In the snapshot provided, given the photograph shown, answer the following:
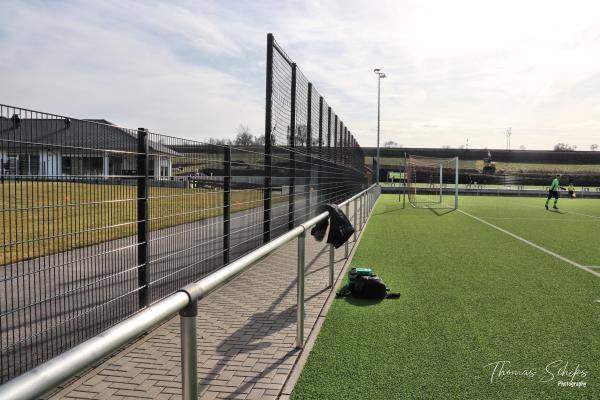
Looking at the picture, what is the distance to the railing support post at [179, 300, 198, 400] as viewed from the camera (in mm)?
1809

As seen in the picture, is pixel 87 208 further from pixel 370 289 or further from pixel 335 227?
pixel 370 289

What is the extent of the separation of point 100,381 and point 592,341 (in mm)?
3986

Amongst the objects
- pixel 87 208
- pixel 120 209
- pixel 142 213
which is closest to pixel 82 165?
pixel 87 208

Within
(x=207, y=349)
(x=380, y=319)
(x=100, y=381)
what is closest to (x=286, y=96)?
(x=380, y=319)

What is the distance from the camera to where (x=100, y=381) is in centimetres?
344

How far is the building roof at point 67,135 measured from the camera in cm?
293

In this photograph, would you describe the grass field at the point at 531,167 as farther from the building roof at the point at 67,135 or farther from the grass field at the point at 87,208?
the building roof at the point at 67,135

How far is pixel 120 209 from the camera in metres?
4.51

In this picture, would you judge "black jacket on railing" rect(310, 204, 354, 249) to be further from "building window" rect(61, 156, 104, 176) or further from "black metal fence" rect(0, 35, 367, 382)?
"building window" rect(61, 156, 104, 176)

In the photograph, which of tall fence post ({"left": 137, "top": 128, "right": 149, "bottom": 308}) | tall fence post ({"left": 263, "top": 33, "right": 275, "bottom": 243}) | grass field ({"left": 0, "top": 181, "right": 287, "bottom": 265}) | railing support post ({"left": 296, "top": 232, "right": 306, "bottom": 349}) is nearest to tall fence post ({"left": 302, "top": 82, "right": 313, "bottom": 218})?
tall fence post ({"left": 263, "top": 33, "right": 275, "bottom": 243})

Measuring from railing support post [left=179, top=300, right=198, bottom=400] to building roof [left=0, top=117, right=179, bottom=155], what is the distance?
1.71 metres

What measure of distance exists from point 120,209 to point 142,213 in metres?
0.20

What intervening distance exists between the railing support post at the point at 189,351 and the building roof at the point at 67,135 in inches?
67.3

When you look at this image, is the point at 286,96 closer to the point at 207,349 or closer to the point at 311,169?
the point at 311,169
